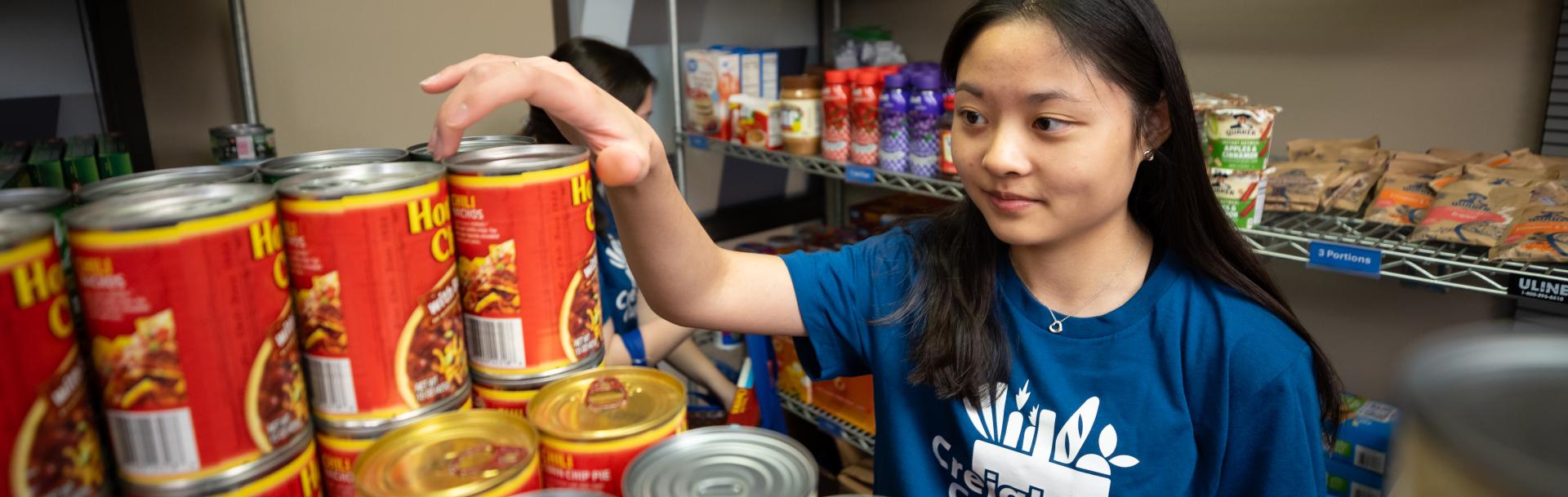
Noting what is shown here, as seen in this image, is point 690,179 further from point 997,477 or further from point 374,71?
point 997,477

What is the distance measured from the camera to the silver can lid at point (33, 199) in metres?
0.63

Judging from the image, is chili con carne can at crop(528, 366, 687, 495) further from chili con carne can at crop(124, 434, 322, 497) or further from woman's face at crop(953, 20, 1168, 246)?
A: woman's face at crop(953, 20, 1168, 246)

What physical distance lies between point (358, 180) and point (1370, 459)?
173cm

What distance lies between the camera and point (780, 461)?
69 centimetres

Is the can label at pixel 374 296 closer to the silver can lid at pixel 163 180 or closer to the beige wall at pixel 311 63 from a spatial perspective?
the silver can lid at pixel 163 180

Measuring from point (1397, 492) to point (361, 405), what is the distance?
0.69m

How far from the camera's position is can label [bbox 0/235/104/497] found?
50 centimetres

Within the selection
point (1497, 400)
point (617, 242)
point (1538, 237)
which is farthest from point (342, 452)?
point (1538, 237)

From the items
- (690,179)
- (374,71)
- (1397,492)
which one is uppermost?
(374,71)

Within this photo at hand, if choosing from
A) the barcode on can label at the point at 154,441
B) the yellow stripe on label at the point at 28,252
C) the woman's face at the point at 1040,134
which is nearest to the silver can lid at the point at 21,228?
the yellow stripe on label at the point at 28,252

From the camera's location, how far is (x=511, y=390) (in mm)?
785

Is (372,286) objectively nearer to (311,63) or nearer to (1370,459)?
(1370,459)

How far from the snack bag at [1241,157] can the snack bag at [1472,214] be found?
0.78 ft

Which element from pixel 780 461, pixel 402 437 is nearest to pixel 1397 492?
pixel 780 461
